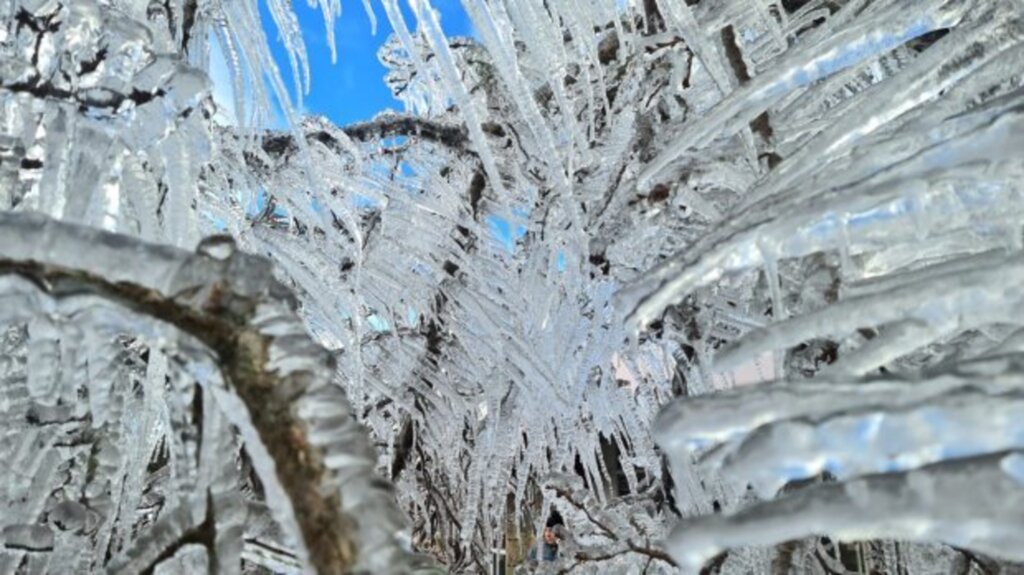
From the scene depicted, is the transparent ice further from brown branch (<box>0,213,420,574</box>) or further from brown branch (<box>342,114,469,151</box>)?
brown branch (<box>342,114,469,151</box>)

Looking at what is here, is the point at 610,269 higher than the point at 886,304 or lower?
higher

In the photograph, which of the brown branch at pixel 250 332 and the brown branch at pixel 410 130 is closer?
the brown branch at pixel 250 332

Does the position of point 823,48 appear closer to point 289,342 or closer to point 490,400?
point 289,342

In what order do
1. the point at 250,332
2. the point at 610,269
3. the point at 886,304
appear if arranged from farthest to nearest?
the point at 610,269
the point at 886,304
the point at 250,332

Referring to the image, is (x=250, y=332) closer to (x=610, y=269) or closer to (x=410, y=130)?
(x=610, y=269)

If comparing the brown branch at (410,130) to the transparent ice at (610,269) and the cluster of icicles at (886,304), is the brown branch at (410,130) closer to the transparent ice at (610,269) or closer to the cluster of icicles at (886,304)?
the transparent ice at (610,269)

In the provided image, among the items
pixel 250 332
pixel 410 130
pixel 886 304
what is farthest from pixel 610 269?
pixel 250 332

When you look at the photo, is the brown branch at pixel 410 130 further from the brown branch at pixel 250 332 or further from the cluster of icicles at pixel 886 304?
the brown branch at pixel 250 332

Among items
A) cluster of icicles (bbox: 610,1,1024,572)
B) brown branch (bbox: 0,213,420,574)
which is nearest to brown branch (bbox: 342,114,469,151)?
cluster of icicles (bbox: 610,1,1024,572)

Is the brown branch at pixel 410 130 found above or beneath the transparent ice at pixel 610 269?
above

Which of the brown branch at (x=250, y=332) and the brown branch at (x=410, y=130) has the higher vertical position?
the brown branch at (x=410, y=130)

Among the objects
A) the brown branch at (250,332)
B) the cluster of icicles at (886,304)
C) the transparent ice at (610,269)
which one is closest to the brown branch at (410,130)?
the transparent ice at (610,269)
